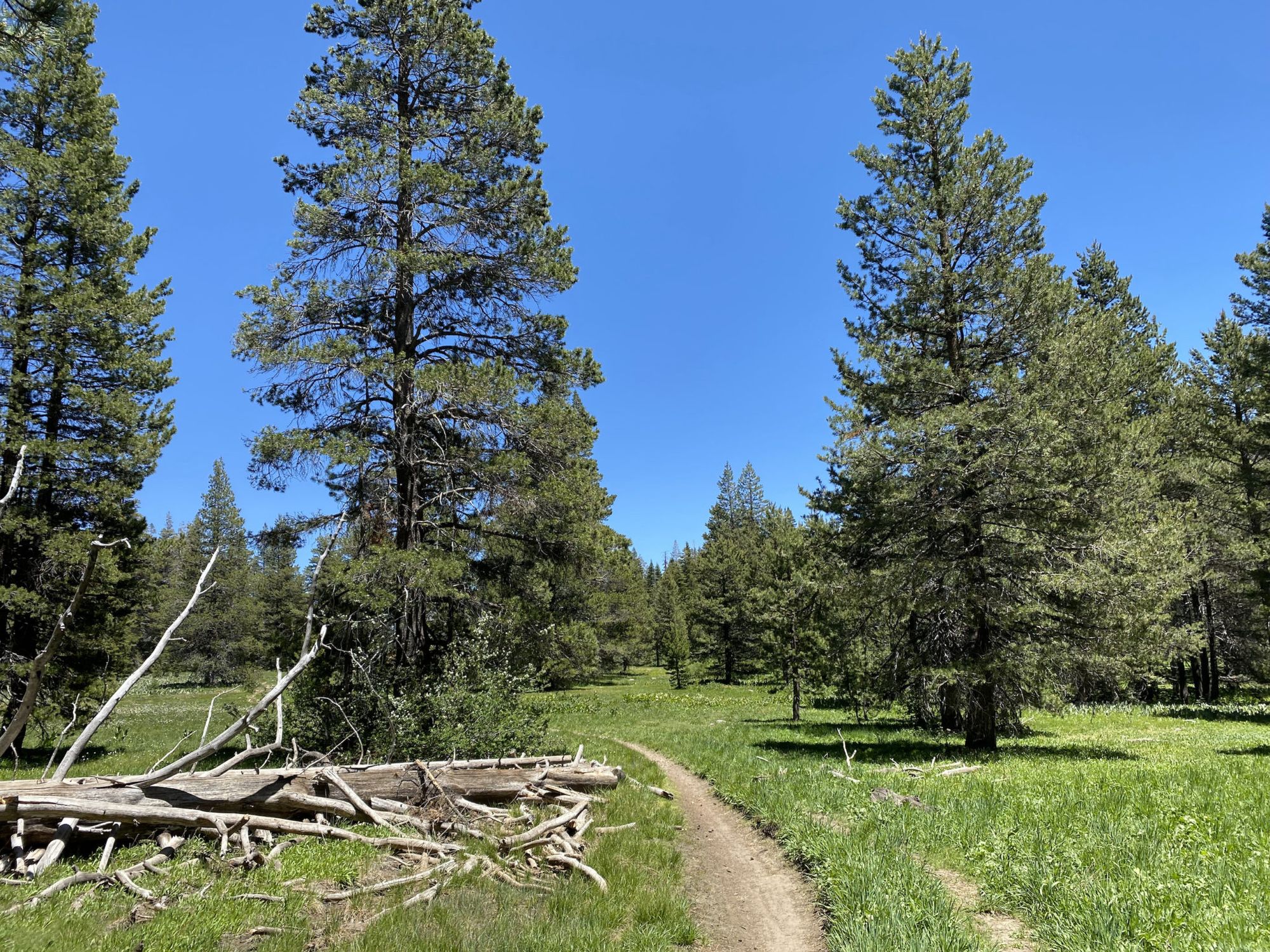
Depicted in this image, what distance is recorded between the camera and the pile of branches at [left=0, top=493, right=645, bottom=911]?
6156 mm

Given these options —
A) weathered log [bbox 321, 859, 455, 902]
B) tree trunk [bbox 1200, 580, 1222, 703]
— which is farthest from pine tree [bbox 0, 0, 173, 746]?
tree trunk [bbox 1200, 580, 1222, 703]

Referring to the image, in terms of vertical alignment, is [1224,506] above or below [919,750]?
above

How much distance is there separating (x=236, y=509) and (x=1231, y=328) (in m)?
78.7

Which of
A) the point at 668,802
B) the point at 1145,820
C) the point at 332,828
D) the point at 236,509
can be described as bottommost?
the point at 668,802

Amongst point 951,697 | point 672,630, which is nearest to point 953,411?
point 951,697

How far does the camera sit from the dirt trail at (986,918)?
4.53 meters

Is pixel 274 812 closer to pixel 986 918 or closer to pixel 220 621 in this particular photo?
pixel 986 918

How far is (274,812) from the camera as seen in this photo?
305 inches

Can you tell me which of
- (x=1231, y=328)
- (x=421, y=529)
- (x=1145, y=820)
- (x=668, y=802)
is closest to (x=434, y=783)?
(x=668, y=802)

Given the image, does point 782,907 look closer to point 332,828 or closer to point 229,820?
point 332,828

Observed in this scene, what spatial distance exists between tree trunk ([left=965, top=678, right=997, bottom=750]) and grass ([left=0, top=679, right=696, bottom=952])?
920 centimetres

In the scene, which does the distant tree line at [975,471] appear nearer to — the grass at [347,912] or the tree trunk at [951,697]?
the tree trunk at [951,697]

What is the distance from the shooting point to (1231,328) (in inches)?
1022

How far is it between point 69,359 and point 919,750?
78.8 feet
